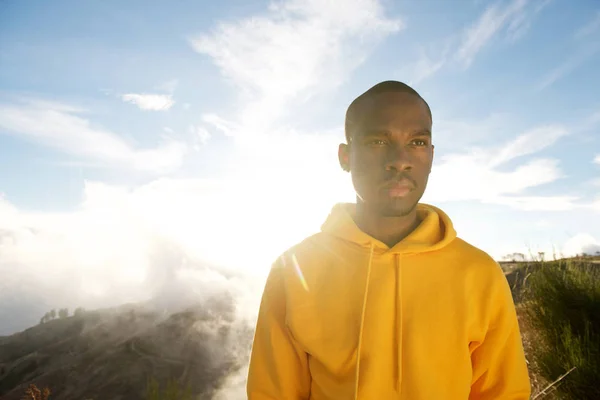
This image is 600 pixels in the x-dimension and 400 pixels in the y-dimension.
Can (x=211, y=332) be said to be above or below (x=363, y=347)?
below

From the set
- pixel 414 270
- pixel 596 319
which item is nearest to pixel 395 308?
pixel 414 270

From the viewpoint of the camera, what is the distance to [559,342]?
5.07 metres

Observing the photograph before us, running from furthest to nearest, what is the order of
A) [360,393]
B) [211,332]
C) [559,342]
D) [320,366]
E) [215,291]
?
[215,291], [211,332], [559,342], [320,366], [360,393]

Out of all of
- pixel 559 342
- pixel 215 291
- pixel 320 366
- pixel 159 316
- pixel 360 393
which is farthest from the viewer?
pixel 215 291

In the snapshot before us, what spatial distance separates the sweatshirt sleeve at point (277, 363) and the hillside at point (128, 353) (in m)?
52.7

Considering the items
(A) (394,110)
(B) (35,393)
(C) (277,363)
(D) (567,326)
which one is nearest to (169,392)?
(B) (35,393)

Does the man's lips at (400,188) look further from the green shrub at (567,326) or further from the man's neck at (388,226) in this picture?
the green shrub at (567,326)

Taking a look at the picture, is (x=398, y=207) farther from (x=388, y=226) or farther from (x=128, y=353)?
(x=128, y=353)

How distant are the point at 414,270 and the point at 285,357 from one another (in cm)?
68

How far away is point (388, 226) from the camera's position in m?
1.71

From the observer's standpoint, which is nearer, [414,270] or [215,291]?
[414,270]

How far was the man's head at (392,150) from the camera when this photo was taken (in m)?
1.57

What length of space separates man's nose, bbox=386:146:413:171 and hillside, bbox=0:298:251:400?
5329 cm

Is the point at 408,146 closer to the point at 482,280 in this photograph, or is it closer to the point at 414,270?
the point at 414,270
